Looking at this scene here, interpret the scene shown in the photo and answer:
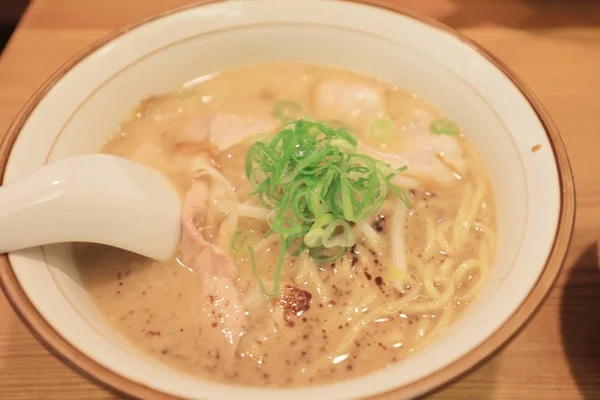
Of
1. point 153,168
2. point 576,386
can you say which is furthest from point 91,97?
point 576,386

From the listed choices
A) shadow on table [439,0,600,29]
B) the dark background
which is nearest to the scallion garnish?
shadow on table [439,0,600,29]

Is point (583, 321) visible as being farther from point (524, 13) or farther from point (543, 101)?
point (524, 13)

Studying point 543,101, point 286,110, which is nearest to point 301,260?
point 286,110

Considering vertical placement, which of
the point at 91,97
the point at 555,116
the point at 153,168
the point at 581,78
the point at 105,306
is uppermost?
the point at 581,78

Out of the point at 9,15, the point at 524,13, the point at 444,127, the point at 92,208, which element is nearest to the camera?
the point at 92,208

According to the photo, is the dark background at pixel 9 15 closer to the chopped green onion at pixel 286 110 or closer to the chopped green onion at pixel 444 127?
the chopped green onion at pixel 286 110

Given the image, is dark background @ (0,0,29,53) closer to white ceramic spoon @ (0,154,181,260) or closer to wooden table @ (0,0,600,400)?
wooden table @ (0,0,600,400)

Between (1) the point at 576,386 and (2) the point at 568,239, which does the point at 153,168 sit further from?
(1) the point at 576,386
